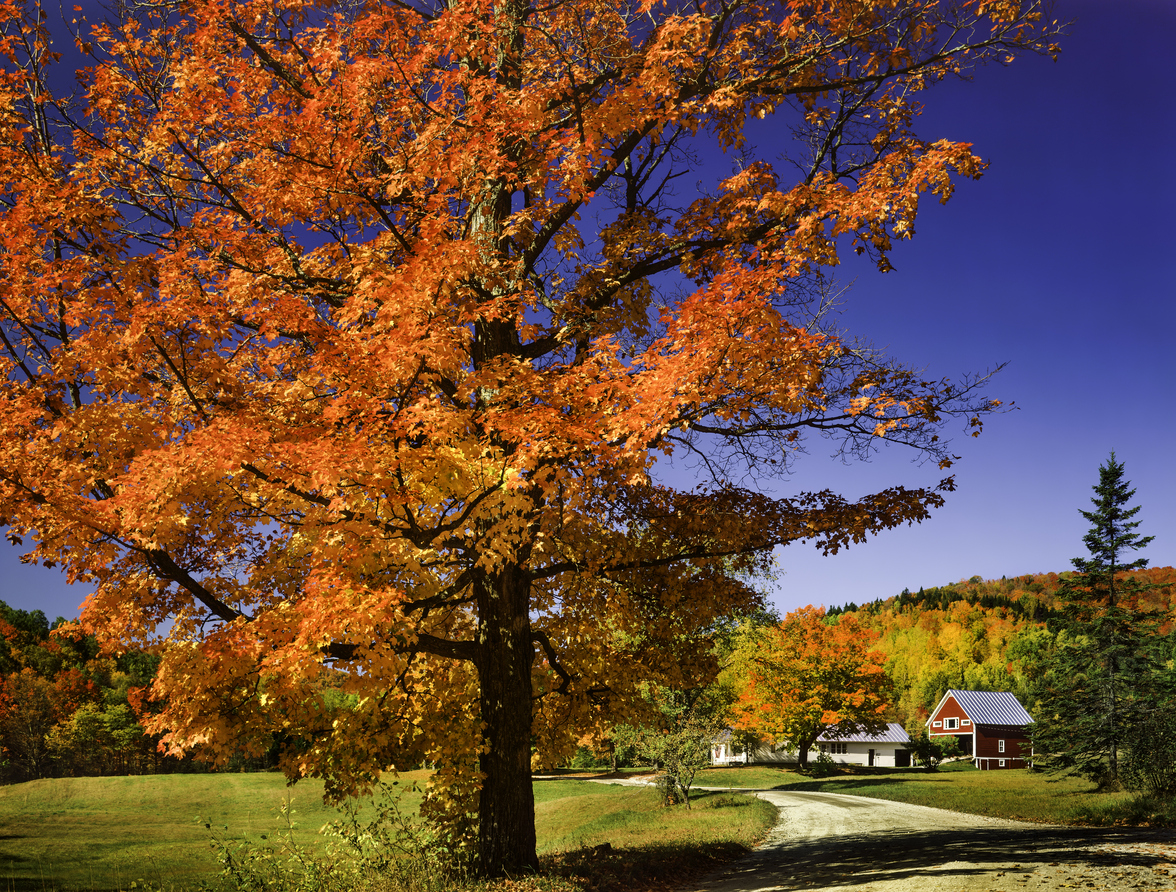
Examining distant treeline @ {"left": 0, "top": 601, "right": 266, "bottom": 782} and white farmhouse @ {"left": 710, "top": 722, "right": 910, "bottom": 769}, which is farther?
white farmhouse @ {"left": 710, "top": 722, "right": 910, "bottom": 769}

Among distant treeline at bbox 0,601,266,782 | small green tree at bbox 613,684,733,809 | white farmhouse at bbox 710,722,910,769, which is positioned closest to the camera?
small green tree at bbox 613,684,733,809

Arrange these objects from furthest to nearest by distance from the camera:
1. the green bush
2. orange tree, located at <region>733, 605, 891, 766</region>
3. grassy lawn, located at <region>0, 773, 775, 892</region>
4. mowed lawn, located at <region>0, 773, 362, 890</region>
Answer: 1. the green bush
2. orange tree, located at <region>733, 605, 891, 766</region>
3. mowed lawn, located at <region>0, 773, 362, 890</region>
4. grassy lawn, located at <region>0, 773, 775, 892</region>

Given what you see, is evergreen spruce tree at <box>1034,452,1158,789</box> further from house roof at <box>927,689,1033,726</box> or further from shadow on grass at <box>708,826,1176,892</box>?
house roof at <box>927,689,1033,726</box>

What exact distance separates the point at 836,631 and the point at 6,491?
5357 centimetres

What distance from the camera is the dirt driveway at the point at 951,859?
407 inches

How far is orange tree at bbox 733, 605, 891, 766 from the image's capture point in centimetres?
5034

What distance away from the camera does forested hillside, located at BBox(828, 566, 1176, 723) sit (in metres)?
111

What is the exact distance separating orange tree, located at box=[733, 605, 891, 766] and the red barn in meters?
28.3

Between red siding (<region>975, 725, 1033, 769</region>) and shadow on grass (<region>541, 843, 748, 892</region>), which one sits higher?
shadow on grass (<region>541, 843, 748, 892</region>)

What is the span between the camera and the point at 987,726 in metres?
72.7

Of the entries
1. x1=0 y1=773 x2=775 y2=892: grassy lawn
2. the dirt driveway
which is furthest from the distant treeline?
the dirt driveway

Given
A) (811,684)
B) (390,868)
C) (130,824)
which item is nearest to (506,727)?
(390,868)

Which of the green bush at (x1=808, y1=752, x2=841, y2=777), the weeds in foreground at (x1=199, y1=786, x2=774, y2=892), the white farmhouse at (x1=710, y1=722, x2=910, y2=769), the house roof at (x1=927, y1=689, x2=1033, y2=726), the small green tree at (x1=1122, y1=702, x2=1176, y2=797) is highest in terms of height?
the weeds in foreground at (x1=199, y1=786, x2=774, y2=892)

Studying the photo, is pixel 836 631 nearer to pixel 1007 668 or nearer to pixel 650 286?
pixel 650 286
